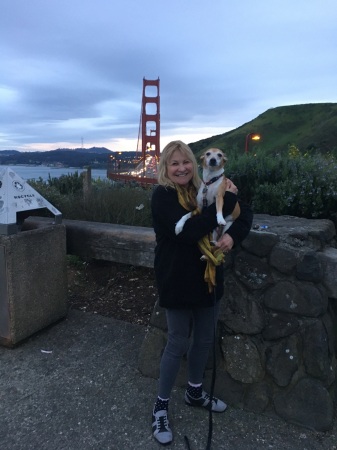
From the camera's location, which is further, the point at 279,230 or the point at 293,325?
the point at 279,230

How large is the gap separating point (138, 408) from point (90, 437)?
0.40m

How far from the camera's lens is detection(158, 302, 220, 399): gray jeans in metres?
2.45

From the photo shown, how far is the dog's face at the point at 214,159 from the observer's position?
242 centimetres

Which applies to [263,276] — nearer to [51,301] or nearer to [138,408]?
[138,408]

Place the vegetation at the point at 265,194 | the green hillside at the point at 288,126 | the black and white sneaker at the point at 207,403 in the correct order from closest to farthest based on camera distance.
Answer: the black and white sneaker at the point at 207,403, the vegetation at the point at 265,194, the green hillside at the point at 288,126

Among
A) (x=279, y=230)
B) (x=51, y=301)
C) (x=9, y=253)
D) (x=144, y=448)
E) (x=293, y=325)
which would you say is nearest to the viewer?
(x=144, y=448)

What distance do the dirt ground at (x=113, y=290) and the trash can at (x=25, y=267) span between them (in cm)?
64

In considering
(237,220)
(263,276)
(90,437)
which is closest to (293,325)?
(263,276)

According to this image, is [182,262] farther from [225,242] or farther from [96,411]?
[96,411]

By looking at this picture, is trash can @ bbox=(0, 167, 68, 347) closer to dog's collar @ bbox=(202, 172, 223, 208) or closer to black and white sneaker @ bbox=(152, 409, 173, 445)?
black and white sneaker @ bbox=(152, 409, 173, 445)

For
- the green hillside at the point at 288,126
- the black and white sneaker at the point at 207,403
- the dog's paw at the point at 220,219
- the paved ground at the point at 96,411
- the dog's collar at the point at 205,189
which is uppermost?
the green hillside at the point at 288,126

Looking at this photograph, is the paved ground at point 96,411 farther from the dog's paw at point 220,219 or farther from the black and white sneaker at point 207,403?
the dog's paw at point 220,219

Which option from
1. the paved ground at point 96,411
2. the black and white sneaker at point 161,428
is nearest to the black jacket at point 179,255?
the black and white sneaker at point 161,428

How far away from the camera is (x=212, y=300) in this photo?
2.41m
